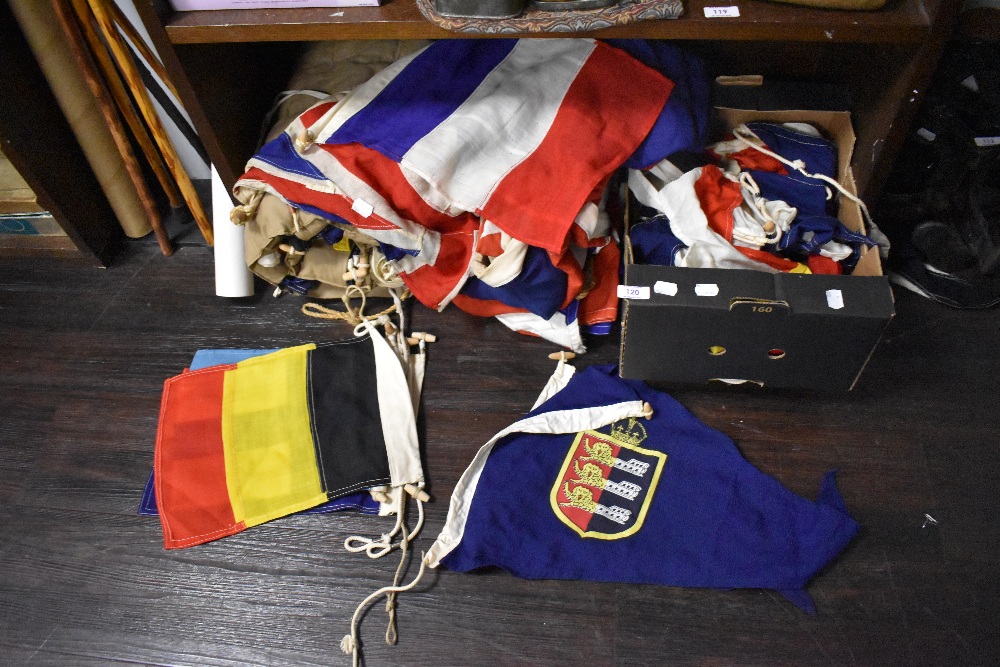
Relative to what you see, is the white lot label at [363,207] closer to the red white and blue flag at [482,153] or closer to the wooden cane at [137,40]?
the red white and blue flag at [482,153]

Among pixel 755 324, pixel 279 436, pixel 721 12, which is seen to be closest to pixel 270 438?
pixel 279 436

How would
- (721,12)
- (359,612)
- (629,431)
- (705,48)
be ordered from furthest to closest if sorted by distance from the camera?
(705,48) → (629,431) → (359,612) → (721,12)

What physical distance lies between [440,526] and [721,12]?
0.88 metres

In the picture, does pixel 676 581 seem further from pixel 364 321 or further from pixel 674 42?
pixel 674 42

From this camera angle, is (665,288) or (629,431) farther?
(629,431)

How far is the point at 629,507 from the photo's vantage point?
1186mm

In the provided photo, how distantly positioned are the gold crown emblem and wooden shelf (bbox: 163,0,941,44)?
0.62 meters

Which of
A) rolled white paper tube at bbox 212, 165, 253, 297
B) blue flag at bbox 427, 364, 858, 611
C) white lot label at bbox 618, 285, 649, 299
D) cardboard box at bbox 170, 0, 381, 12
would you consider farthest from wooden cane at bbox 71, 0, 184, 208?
white lot label at bbox 618, 285, 649, 299

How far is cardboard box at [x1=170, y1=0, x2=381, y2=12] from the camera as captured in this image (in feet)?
3.48

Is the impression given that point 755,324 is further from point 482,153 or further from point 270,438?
point 270,438

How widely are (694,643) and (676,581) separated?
0.29 feet

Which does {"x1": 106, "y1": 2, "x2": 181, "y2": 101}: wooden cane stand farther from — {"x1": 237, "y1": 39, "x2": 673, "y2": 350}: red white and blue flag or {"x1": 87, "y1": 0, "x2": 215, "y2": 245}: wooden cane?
{"x1": 237, "y1": 39, "x2": 673, "y2": 350}: red white and blue flag

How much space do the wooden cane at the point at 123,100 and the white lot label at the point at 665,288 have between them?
3.32 ft

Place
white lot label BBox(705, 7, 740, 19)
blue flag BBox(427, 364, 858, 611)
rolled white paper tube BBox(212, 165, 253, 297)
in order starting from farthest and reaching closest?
rolled white paper tube BBox(212, 165, 253, 297), blue flag BBox(427, 364, 858, 611), white lot label BBox(705, 7, 740, 19)
